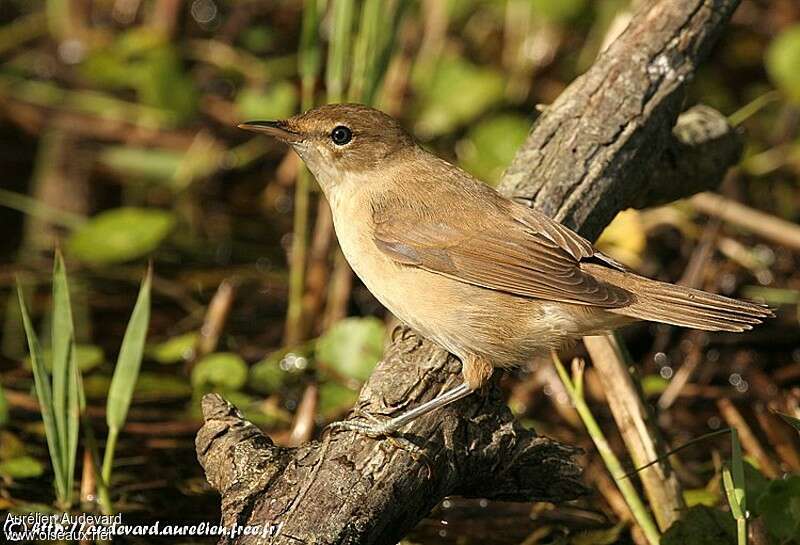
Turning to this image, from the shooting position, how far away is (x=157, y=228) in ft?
21.0

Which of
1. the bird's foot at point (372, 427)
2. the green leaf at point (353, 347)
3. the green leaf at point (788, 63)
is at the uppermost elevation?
the green leaf at point (788, 63)

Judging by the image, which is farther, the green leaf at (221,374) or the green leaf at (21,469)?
the green leaf at (221,374)

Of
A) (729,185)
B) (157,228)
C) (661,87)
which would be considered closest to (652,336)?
(729,185)

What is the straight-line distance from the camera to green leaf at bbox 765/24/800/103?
732cm

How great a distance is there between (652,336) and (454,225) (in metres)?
2.59

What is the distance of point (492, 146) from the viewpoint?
24.0ft

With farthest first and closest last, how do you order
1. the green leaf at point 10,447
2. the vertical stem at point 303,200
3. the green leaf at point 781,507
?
the vertical stem at point 303,200 → the green leaf at point 10,447 → the green leaf at point 781,507

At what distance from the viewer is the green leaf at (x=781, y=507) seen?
368cm

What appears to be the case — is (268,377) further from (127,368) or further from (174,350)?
(127,368)

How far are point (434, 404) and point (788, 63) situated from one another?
4.55m

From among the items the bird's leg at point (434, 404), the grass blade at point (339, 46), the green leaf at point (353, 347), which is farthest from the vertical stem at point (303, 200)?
the bird's leg at point (434, 404)

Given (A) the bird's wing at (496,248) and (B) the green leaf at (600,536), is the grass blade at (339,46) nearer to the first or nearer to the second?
(A) the bird's wing at (496,248)

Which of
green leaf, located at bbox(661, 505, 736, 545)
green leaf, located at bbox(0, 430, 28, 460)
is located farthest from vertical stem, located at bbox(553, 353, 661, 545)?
green leaf, located at bbox(0, 430, 28, 460)

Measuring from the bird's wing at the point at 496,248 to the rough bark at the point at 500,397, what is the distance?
10.2 inches
